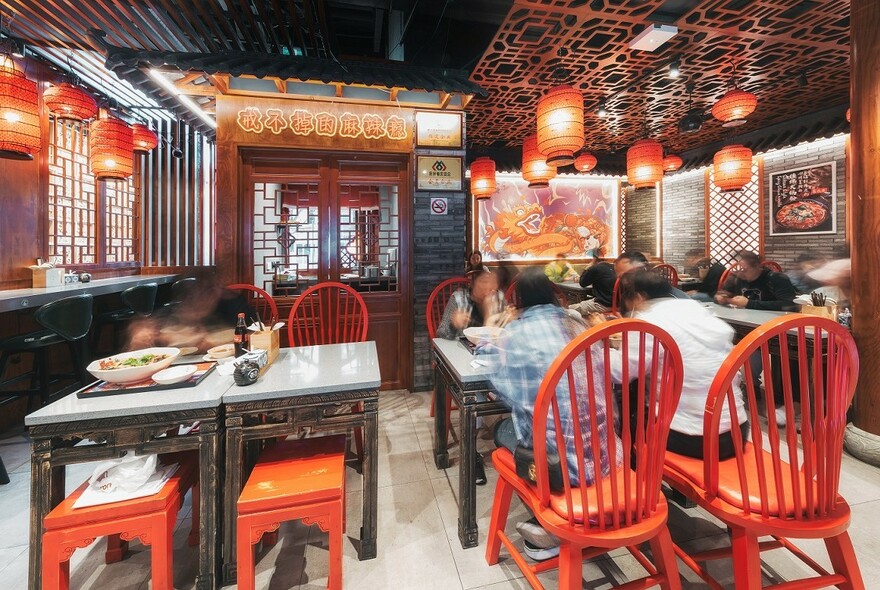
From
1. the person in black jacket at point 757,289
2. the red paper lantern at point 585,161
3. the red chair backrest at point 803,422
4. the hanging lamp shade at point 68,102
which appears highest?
the red paper lantern at point 585,161

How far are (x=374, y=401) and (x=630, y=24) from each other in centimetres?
360

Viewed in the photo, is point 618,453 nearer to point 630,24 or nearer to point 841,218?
point 630,24

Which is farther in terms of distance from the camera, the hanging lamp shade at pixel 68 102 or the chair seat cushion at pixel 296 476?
the hanging lamp shade at pixel 68 102

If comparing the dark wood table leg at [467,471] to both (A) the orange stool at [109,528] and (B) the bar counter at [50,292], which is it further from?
(B) the bar counter at [50,292]

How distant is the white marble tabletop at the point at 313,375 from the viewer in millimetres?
1488

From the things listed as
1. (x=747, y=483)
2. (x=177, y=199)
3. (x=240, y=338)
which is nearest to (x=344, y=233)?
(x=240, y=338)

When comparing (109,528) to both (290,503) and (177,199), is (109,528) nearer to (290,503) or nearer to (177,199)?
(290,503)

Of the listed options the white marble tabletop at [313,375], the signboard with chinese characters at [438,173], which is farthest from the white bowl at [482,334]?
the signboard with chinese characters at [438,173]

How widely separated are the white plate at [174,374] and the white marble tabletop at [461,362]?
1.16 metres

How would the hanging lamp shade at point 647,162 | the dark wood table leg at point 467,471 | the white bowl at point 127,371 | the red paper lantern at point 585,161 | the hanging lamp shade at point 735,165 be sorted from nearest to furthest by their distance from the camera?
the white bowl at point 127,371, the dark wood table leg at point 467,471, the hanging lamp shade at point 735,165, the hanging lamp shade at point 647,162, the red paper lantern at point 585,161

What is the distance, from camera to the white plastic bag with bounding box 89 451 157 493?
53.6 inches

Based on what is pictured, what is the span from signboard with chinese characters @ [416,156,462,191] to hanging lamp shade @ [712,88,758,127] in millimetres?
2487

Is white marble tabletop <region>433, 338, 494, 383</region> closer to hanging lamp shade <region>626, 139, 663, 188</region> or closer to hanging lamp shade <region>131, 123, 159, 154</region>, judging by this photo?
hanging lamp shade <region>626, 139, 663, 188</region>

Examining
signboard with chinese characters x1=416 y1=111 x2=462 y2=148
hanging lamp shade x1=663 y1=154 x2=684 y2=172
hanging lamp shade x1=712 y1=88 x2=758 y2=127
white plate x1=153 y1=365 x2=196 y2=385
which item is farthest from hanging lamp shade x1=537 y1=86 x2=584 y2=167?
hanging lamp shade x1=663 y1=154 x2=684 y2=172
